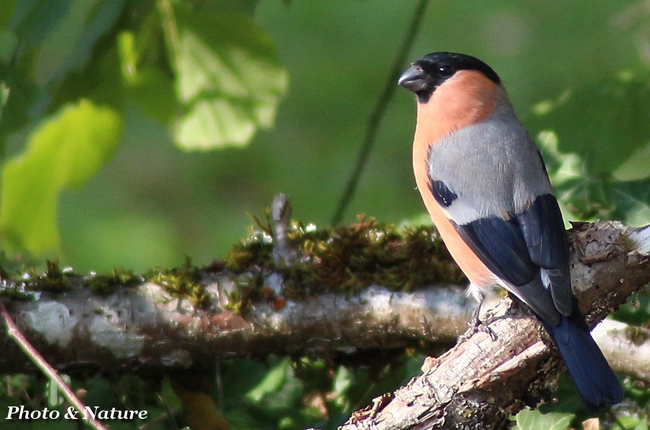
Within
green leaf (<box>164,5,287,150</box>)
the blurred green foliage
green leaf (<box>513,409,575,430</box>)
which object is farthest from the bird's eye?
green leaf (<box>513,409,575,430</box>)

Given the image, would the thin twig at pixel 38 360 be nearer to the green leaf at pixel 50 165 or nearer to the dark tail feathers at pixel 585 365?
the green leaf at pixel 50 165

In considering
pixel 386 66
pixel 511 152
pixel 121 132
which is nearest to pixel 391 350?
pixel 511 152

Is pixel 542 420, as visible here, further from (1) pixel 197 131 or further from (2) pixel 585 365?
(1) pixel 197 131

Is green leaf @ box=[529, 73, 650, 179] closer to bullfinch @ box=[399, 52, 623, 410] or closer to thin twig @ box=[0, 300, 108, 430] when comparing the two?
bullfinch @ box=[399, 52, 623, 410]

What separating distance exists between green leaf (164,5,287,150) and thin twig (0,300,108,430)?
1.23 metres

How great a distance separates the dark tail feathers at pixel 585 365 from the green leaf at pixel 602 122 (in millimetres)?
Answer: 885

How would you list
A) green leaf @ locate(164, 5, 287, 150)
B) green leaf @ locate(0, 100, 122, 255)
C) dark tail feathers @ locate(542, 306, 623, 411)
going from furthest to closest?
green leaf @ locate(0, 100, 122, 255), green leaf @ locate(164, 5, 287, 150), dark tail feathers @ locate(542, 306, 623, 411)

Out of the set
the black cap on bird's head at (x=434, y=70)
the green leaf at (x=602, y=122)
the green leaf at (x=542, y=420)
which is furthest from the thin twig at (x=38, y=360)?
the green leaf at (x=602, y=122)

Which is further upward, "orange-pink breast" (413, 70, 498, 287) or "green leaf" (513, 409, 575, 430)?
"orange-pink breast" (413, 70, 498, 287)

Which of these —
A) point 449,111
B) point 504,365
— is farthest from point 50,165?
point 504,365

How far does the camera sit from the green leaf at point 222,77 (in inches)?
130

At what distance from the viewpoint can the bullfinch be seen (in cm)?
245

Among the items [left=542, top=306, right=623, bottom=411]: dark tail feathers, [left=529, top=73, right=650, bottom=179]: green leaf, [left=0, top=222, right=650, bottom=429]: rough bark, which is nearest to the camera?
[left=542, top=306, right=623, bottom=411]: dark tail feathers

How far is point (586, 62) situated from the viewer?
23.9 feet
